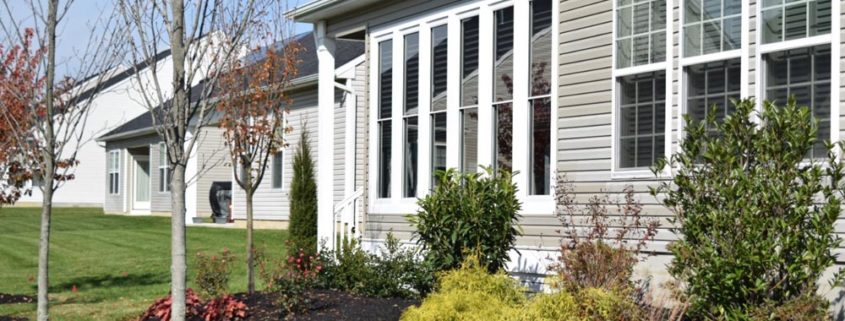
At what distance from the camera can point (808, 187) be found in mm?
6547

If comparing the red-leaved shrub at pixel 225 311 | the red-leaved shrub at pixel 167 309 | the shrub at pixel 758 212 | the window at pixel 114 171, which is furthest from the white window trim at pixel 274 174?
the shrub at pixel 758 212

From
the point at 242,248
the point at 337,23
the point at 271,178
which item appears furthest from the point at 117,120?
the point at 337,23

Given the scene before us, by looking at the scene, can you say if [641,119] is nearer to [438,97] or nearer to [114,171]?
[438,97]

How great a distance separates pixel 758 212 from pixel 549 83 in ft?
11.2

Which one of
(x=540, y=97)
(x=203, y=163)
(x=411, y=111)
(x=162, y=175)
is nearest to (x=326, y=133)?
(x=411, y=111)

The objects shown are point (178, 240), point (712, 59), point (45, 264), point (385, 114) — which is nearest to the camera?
point (178, 240)

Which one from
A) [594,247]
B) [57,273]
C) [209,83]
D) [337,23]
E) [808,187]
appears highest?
[337,23]

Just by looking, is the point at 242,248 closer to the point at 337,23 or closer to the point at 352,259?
the point at 337,23

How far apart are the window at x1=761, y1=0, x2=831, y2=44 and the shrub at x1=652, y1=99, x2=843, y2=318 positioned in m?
0.64

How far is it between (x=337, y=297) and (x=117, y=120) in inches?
1434

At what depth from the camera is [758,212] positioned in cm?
667

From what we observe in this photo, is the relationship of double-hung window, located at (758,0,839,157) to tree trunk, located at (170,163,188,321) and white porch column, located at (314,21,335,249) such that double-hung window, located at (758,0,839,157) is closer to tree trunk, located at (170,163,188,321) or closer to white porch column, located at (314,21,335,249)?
tree trunk, located at (170,163,188,321)

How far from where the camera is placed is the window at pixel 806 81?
7102 mm

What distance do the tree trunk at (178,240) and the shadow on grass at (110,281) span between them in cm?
722
